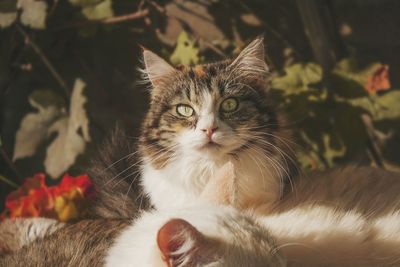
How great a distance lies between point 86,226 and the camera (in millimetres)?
1435

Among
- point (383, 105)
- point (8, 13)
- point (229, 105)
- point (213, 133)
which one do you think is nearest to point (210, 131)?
point (213, 133)

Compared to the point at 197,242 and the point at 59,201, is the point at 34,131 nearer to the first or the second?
the point at 59,201

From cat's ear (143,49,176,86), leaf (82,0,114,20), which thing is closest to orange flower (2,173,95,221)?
cat's ear (143,49,176,86)

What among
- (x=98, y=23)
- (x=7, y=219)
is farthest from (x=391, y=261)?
(x=98, y=23)

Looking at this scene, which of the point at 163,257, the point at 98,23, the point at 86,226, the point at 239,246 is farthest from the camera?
the point at 98,23

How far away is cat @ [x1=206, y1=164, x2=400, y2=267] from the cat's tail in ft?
1.24

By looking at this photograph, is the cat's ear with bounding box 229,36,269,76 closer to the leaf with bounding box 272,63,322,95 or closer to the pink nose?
the pink nose

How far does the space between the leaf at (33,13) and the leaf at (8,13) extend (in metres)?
0.04

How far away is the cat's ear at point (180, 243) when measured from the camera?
2.66 feet

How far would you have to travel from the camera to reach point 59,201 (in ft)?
5.25

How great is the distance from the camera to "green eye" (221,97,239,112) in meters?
1.39

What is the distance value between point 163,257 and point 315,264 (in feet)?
1.32

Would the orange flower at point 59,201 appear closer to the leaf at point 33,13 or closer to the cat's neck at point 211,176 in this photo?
the cat's neck at point 211,176

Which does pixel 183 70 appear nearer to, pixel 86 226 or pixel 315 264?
pixel 86 226
